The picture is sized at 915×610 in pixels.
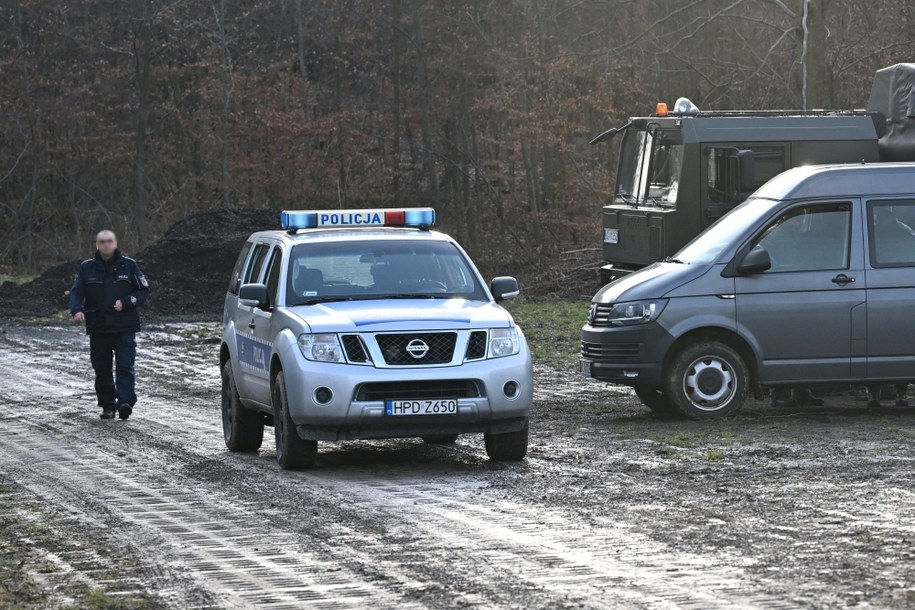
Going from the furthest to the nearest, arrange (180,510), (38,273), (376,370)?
(38,273) < (376,370) < (180,510)

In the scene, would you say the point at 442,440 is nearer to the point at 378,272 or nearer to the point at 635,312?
the point at 378,272

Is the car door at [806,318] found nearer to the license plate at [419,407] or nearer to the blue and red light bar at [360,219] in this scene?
the blue and red light bar at [360,219]

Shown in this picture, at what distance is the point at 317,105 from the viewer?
46156mm

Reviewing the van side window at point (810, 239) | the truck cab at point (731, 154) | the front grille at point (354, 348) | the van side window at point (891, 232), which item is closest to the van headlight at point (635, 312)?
the van side window at point (810, 239)

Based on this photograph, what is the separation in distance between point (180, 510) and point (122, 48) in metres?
38.1

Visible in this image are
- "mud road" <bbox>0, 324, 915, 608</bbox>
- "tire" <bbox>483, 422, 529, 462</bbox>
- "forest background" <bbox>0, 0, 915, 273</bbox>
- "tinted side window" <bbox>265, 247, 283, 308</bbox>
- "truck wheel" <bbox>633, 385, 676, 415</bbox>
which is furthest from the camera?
"forest background" <bbox>0, 0, 915, 273</bbox>

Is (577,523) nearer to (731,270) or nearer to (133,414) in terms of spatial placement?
(731,270)

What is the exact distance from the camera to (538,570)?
24.8 ft

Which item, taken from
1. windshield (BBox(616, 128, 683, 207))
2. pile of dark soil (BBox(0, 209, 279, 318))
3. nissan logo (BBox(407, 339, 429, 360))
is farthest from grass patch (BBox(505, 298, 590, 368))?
nissan logo (BBox(407, 339, 429, 360))

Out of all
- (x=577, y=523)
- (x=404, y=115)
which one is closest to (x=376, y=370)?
(x=577, y=523)

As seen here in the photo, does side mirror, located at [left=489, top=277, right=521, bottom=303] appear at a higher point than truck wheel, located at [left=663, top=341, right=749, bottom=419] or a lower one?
higher

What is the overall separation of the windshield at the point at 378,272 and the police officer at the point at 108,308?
394 cm

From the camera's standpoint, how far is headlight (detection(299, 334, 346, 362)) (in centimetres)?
1112

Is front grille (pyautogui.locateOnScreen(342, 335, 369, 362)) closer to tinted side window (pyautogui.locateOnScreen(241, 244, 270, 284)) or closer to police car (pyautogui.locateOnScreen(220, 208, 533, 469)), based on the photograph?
police car (pyautogui.locateOnScreen(220, 208, 533, 469))
